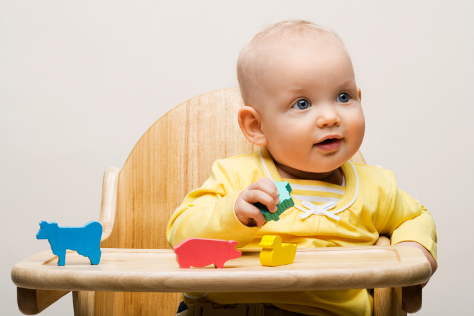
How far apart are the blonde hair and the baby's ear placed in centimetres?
2

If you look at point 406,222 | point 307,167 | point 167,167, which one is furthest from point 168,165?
point 406,222

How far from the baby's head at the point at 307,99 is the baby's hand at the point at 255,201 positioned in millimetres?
185

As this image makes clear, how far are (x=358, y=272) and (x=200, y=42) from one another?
1149mm

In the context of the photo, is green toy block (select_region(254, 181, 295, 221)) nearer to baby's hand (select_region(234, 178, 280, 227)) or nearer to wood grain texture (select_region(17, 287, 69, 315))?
baby's hand (select_region(234, 178, 280, 227))

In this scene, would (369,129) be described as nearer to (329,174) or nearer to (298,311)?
(329,174)

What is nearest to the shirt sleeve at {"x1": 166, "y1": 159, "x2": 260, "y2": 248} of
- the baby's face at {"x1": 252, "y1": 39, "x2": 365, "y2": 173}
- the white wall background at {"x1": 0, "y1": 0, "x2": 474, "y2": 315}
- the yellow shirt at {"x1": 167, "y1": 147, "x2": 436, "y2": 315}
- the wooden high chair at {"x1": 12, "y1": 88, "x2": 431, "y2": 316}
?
the yellow shirt at {"x1": 167, "y1": 147, "x2": 436, "y2": 315}

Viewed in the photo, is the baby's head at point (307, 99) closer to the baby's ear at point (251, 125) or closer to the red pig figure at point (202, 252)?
the baby's ear at point (251, 125)

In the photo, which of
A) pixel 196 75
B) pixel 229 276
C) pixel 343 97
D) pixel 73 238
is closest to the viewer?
pixel 229 276

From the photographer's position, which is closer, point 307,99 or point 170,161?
point 307,99

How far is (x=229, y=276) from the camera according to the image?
1.92 feet

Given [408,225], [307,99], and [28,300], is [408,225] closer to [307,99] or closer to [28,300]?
[307,99]

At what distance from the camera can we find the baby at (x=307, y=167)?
0.88 meters

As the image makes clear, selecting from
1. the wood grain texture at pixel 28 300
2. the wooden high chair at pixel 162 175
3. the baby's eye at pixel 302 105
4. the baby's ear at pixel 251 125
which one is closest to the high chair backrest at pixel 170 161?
the wooden high chair at pixel 162 175

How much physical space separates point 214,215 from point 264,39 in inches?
13.1
